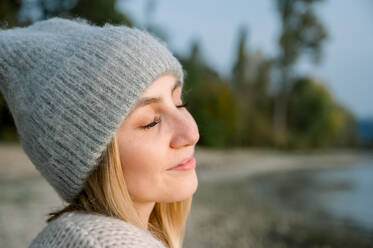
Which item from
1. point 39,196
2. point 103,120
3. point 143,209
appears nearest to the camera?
point 103,120

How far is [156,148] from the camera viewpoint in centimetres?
137

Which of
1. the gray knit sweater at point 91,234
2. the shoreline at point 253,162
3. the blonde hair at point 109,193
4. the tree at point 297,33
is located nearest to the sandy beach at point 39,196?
the shoreline at point 253,162

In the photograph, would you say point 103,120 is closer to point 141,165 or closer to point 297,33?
point 141,165

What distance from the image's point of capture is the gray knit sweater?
3.59ft

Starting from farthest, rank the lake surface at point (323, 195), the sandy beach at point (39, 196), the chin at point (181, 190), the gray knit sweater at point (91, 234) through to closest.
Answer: the lake surface at point (323, 195), the sandy beach at point (39, 196), the chin at point (181, 190), the gray knit sweater at point (91, 234)

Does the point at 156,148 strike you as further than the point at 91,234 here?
Yes

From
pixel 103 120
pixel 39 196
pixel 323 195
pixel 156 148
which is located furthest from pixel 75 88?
pixel 323 195

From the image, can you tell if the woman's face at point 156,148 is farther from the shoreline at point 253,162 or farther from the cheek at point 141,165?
the shoreline at point 253,162

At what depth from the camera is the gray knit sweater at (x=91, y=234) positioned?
3.59 feet

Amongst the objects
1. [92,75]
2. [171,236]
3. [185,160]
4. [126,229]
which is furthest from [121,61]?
[171,236]

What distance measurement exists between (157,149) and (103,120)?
237 millimetres

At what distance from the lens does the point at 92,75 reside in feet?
4.49

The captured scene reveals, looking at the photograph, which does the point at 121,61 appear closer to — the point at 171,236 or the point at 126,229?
the point at 126,229

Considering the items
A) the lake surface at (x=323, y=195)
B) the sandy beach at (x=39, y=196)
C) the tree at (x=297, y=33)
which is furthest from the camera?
the tree at (x=297, y=33)
